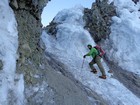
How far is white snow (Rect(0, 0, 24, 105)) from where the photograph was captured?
30.3ft

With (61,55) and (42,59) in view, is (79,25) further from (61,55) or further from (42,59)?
(42,59)

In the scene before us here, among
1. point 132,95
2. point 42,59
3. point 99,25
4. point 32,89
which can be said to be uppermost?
point 99,25

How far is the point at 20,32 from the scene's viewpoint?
1080cm

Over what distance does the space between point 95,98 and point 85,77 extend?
260 centimetres

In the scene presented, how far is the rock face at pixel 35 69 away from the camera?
408 inches

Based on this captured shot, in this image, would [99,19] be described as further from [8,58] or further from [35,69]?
[8,58]

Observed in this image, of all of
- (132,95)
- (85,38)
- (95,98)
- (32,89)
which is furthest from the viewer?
(85,38)

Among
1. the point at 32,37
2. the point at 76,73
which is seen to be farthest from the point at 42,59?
the point at 76,73

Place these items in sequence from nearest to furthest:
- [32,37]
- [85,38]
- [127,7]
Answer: [32,37] < [85,38] < [127,7]

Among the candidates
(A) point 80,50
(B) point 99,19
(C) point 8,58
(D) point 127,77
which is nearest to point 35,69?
(C) point 8,58

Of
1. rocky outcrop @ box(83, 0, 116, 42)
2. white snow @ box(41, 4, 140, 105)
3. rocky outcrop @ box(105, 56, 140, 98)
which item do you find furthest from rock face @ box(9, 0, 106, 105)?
rocky outcrop @ box(83, 0, 116, 42)

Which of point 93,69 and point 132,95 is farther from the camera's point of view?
point 93,69

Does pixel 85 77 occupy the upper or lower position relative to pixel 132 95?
upper

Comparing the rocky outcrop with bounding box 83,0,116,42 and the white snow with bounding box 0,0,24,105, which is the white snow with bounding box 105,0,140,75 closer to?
the rocky outcrop with bounding box 83,0,116,42
